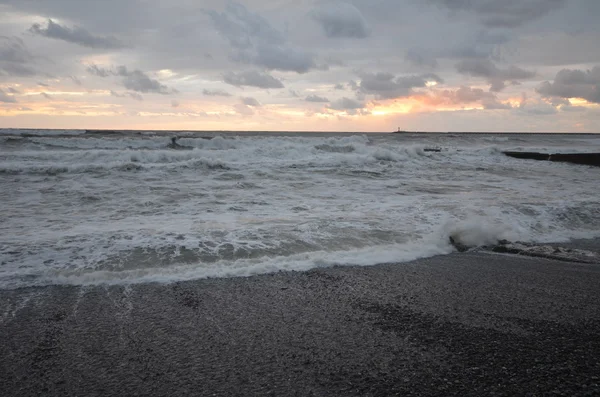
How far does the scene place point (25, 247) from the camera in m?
4.35

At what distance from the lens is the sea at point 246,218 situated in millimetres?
3947

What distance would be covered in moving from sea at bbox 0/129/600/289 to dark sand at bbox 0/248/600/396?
560mm

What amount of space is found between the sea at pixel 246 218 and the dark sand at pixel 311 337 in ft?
1.84

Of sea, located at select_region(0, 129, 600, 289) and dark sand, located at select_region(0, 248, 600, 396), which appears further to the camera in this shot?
sea, located at select_region(0, 129, 600, 289)

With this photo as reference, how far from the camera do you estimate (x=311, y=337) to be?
2.39m

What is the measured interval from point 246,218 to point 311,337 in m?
3.86

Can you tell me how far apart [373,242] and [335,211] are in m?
1.94

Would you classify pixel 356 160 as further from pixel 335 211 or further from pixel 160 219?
pixel 160 219

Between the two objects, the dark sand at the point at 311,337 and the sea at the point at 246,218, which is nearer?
the dark sand at the point at 311,337

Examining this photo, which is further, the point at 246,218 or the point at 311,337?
the point at 246,218

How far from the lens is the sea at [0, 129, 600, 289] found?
3947 mm

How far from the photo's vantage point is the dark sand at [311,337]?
1.89 m

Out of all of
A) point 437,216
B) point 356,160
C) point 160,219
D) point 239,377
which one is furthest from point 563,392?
point 356,160

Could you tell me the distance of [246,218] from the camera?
6090mm
